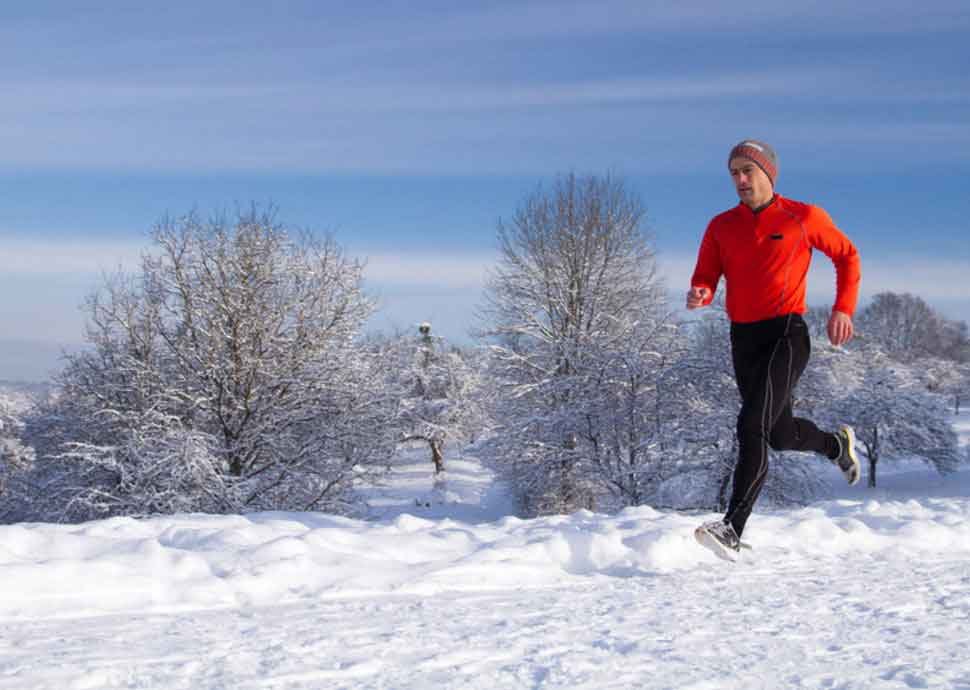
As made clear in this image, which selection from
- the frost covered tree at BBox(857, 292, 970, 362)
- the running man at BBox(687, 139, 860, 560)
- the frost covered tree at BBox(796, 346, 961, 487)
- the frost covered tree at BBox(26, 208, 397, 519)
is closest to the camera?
the running man at BBox(687, 139, 860, 560)

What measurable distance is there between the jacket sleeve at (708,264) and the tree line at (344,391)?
1433 centimetres

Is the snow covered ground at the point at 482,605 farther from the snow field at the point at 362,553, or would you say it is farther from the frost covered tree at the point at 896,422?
the frost covered tree at the point at 896,422

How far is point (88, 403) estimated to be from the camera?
64.6 feet

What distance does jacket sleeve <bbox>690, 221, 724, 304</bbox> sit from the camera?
4.54m

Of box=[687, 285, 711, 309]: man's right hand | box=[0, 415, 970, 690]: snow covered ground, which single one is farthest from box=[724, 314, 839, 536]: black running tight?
box=[0, 415, 970, 690]: snow covered ground

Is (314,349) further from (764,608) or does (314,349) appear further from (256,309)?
(764,608)

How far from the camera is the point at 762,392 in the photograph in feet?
13.8

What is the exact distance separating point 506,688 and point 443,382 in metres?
46.8

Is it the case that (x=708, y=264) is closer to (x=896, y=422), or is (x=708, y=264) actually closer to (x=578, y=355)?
(x=578, y=355)

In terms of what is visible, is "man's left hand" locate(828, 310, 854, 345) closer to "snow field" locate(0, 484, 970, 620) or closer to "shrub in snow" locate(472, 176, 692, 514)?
"snow field" locate(0, 484, 970, 620)

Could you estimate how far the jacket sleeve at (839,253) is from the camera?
14.1ft

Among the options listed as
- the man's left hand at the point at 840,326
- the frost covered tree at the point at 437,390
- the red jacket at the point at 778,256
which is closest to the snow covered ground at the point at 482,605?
the man's left hand at the point at 840,326

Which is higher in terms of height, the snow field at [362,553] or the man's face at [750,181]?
the man's face at [750,181]

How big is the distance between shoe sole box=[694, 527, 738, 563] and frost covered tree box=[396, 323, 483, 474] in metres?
37.3
